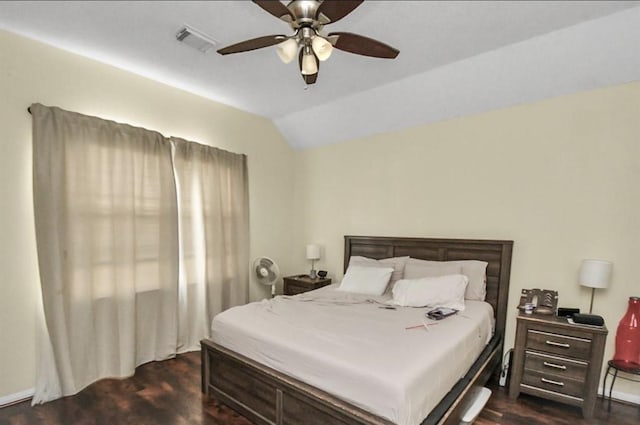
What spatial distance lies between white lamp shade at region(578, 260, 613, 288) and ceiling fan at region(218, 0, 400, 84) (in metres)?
2.21

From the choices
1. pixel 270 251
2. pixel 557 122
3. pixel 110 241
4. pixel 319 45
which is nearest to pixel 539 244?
pixel 557 122

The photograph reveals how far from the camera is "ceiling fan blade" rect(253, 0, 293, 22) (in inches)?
58.9

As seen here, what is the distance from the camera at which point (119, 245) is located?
2.82 meters

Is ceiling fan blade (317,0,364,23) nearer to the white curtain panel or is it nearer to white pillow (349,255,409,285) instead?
the white curtain panel

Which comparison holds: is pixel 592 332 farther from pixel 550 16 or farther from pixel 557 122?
pixel 550 16

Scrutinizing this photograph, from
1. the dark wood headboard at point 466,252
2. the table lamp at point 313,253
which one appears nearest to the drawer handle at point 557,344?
the dark wood headboard at point 466,252

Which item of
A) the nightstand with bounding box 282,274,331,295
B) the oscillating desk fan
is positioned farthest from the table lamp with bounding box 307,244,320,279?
the oscillating desk fan

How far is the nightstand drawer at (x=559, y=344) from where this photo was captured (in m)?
2.28

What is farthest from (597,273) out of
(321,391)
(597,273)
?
(321,391)

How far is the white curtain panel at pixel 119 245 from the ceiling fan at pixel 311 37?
1657mm

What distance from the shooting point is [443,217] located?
133 inches

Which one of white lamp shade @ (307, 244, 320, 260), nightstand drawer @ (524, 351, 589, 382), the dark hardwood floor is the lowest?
the dark hardwood floor

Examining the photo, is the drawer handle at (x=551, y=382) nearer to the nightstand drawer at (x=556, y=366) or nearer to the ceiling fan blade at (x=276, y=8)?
the nightstand drawer at (x=556, y=366)

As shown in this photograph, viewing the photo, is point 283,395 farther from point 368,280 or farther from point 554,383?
point 554,383
